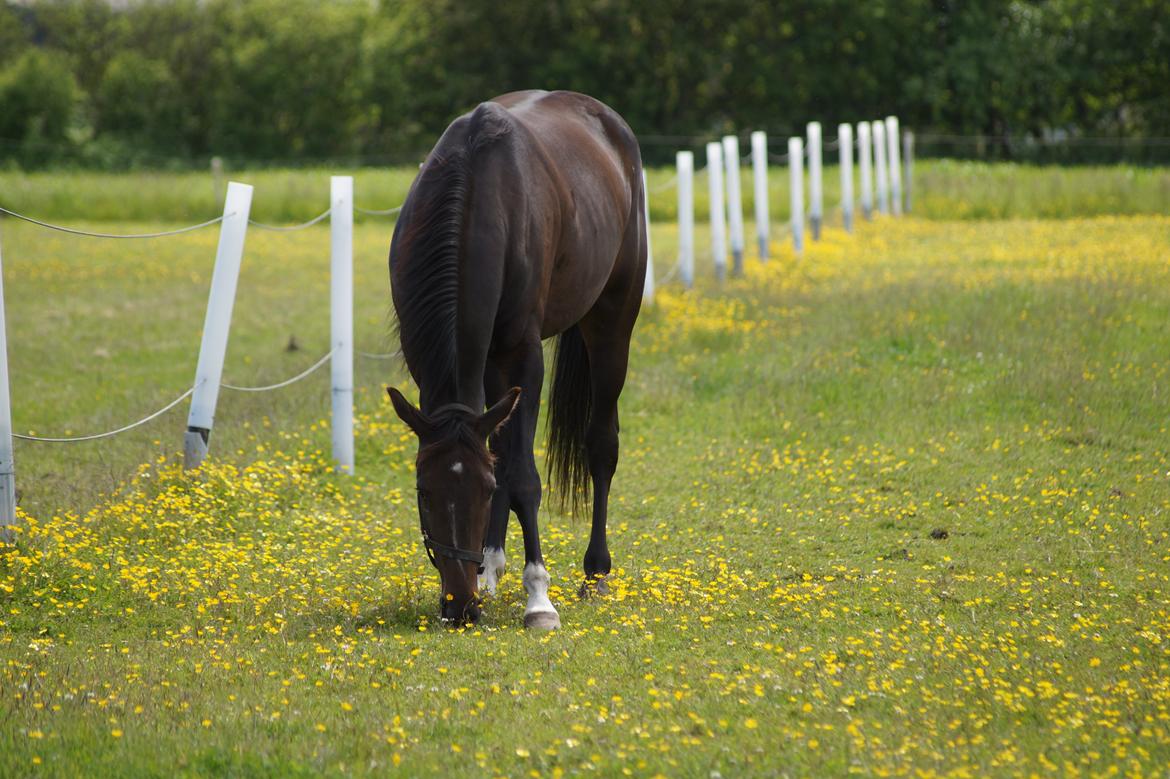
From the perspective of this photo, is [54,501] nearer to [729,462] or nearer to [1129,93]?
[729,462]

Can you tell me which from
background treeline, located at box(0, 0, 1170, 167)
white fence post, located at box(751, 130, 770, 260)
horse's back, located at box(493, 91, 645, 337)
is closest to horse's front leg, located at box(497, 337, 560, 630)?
horse's back, located at box(493, 91, 645, 337)

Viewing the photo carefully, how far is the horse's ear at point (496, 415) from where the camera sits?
15.0 ft

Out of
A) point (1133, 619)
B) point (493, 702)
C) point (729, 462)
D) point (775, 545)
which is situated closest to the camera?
point (493, 702)

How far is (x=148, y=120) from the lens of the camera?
51219 mm

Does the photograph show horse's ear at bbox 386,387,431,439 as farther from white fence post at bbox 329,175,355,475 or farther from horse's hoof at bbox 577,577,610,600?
white fence post at bbox 329,175,355,475

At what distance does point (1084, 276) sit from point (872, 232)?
20.9 feet

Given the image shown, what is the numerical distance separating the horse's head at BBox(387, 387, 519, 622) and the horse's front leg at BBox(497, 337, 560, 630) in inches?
18.1

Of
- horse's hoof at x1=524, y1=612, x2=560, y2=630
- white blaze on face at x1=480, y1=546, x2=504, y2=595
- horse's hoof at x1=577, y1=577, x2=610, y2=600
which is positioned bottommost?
horse's hoof at x1=577, y1=577, x2=610, y2=600

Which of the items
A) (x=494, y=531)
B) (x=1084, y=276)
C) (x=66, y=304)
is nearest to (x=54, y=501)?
(x=494, y=531)

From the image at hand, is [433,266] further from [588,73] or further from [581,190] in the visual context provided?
[588,73]

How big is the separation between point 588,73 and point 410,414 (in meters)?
42.1

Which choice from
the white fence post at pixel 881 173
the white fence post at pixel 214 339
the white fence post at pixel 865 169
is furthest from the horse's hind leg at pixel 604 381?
the white fence post at pixel 881 173

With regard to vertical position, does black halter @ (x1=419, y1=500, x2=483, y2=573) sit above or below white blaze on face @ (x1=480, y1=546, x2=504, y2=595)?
above

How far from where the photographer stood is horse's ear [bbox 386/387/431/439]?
447cm
